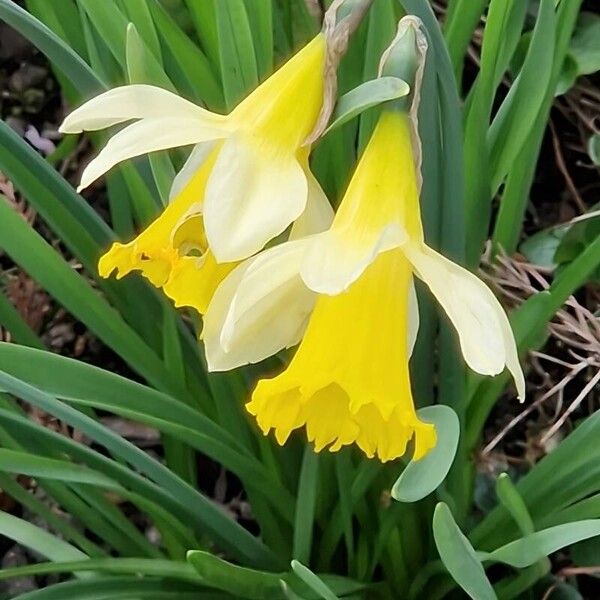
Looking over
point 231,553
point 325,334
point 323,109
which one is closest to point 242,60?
point 323,109

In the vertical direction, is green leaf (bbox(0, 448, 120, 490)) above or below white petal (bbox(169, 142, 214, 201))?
below

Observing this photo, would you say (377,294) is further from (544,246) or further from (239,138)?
(544,246)

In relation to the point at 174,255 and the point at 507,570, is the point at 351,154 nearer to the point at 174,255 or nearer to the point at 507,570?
the point at 174,255

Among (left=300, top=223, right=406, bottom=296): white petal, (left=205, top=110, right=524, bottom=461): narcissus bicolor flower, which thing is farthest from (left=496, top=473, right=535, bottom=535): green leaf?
(left=300, top=223, right=406, bottom=296): white petal

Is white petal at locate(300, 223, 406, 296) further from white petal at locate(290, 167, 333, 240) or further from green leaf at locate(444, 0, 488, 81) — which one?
green leaf at locate(444, 0, 488, 81)

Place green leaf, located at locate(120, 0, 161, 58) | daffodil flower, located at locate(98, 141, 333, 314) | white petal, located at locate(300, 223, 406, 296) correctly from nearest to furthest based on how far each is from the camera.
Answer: white petal, located at locate(300, 223, 406, 296) → daffodil flower, located at locate(98, 141, 333, 314) → green leaf, located at locate(120, 0, 161, 58)

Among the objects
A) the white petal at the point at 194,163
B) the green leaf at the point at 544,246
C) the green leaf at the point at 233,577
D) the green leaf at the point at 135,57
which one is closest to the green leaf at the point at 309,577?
the green leaf at the point at 233,577

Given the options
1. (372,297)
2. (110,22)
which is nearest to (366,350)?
(372,297)
